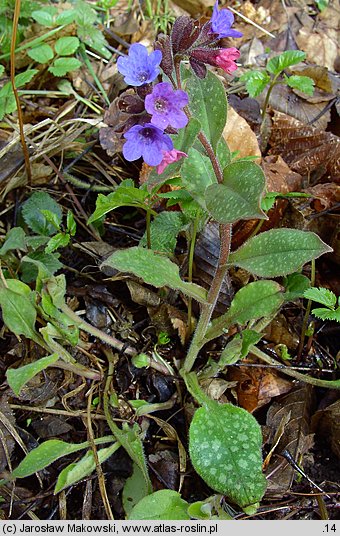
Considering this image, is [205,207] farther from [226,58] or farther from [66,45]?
[66,45]

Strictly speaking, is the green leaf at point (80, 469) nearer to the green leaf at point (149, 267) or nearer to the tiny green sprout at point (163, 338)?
the tiny green sprout at point (163, 338)

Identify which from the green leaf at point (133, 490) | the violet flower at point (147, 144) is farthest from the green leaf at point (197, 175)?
the green leaf at point (133, 490)

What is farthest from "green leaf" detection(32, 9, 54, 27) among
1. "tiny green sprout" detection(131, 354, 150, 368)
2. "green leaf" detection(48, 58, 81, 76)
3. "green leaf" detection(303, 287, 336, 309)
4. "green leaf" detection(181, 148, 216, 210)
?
"green leaf" detection(303, 287, 336, 309)

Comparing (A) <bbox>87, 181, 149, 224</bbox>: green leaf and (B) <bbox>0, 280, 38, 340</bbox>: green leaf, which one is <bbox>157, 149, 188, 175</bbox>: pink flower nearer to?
(A) <bbox>87, 181, 149, 224</bbox>: green leaf

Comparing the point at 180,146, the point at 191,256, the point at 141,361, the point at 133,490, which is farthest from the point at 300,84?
the point at 133,490

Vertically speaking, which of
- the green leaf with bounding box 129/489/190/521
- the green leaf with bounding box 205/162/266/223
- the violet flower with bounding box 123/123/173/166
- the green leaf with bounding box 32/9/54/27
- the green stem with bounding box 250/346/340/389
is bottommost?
the green leaf with bounding box 129/489/190/521

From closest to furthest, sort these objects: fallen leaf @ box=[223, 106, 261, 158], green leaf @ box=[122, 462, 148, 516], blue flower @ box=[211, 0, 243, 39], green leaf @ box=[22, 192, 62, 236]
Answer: blue flower @ box=[211, 0, 243, 39], green leaf @ box=[122, 462, 148, 516], green leaf @ box=[22, 192, 62, 236], fallen leaf @ box=[223, 106, 261, 158]
